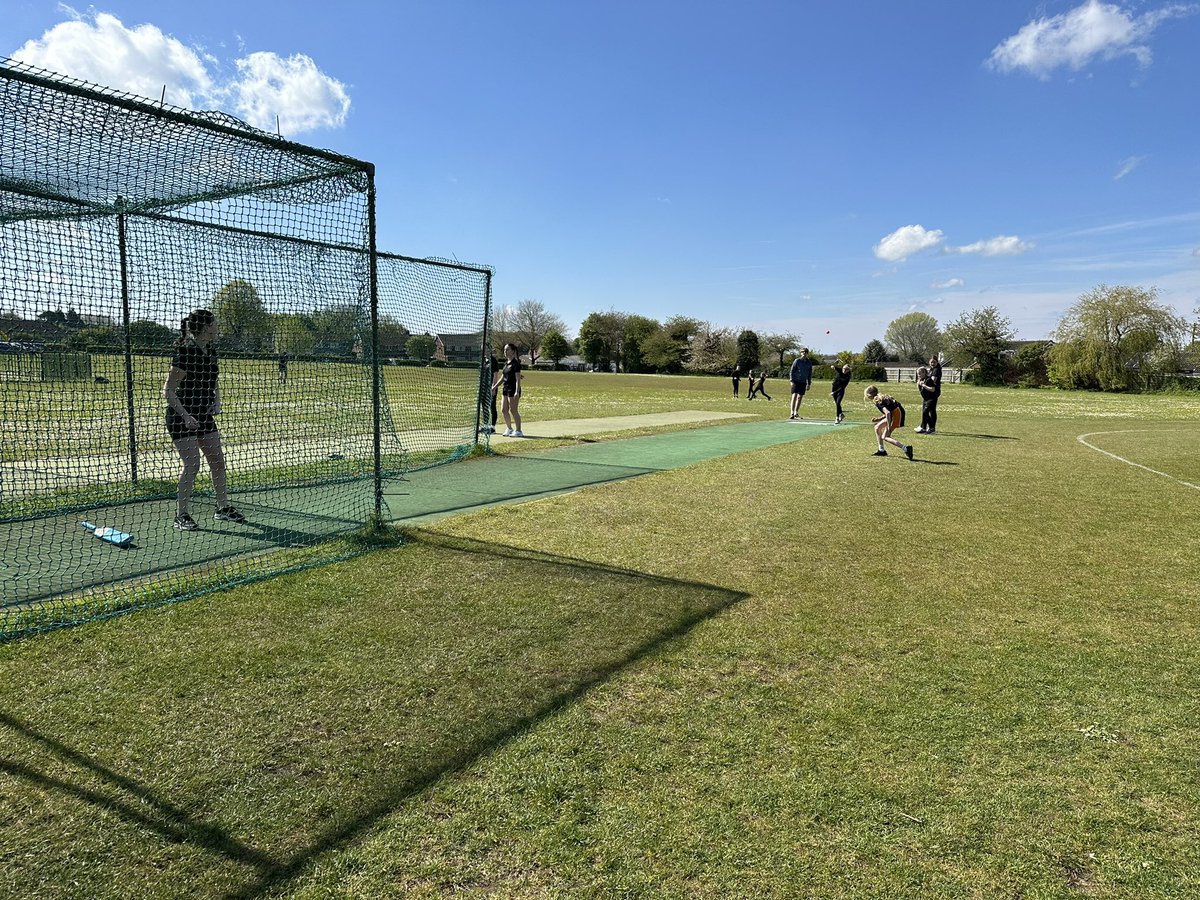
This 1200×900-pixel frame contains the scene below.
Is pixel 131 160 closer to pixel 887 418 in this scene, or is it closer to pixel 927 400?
pixel 887 418

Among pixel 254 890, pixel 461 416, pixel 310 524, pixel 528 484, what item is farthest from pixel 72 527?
pixel 461 416

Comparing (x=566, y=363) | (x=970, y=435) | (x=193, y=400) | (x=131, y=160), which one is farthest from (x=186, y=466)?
(x=566, y=363)

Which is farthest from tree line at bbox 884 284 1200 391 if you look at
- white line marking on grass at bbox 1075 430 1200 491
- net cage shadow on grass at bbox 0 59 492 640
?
net cage shadow on grass at bbox 0 59 492 640

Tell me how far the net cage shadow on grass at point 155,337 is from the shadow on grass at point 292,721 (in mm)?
1186

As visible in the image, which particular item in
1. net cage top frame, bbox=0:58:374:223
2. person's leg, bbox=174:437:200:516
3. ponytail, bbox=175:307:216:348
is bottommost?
person's leg, bbox=174:437:200:516

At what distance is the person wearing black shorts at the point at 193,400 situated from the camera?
18.8 ft

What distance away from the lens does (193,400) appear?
19.3 feet

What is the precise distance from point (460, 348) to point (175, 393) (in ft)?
23.0

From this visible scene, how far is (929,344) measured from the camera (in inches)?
4139

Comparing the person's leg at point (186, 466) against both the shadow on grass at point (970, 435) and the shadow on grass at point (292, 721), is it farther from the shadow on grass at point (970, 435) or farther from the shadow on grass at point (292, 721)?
the shadow on grass at point (970, 435)

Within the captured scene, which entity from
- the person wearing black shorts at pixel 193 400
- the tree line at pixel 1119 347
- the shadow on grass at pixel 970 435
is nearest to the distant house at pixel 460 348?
the person wearing black shorts at pixel 193 400

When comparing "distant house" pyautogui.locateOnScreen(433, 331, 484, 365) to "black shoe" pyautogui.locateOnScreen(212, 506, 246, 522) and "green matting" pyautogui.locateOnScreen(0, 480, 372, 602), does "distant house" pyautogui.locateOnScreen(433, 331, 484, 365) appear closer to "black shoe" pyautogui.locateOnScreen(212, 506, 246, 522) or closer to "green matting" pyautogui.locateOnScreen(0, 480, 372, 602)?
"green matting" pyautogui.locateOnScreen(0, 480, 372, 602)

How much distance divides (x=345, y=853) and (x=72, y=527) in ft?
18.2

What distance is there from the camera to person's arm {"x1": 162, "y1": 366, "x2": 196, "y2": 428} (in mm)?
5650
